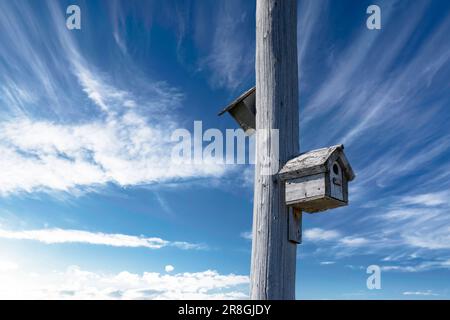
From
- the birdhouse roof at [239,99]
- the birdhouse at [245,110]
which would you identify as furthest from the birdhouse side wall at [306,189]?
the birdhouse roof at [239,99]

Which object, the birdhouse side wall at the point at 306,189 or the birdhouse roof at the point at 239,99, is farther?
the birdhouse roof at the point at 239,99

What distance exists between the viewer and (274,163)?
3.61m

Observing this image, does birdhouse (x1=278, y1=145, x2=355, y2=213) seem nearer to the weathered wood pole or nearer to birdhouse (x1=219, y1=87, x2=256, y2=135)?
the weathered wood pole

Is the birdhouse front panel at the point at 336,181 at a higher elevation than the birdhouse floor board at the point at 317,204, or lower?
higher

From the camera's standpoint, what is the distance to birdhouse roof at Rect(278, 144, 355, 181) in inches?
136

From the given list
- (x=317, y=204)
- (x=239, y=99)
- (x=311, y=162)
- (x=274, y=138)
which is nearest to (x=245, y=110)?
(x=239, y=99)

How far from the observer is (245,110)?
4.34 m

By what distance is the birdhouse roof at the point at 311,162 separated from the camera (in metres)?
3.45

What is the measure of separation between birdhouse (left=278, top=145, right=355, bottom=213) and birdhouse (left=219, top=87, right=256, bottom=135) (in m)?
0.85

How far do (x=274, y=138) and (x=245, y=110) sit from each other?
2.55ft

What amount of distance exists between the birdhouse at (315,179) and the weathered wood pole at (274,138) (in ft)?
0.29

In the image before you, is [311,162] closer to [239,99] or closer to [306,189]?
[306,189]

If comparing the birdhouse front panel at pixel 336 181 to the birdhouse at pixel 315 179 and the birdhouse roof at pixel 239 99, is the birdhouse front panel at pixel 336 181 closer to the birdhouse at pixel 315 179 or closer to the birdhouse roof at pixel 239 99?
the birdhouse at pixel 315 179
